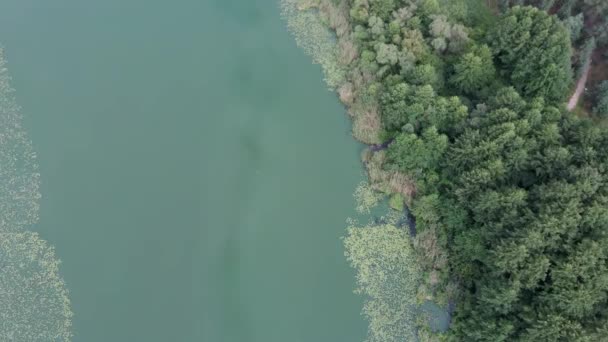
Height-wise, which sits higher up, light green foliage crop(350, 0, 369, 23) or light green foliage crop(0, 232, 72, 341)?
light green foliage crop(350, 0, 369, 23)

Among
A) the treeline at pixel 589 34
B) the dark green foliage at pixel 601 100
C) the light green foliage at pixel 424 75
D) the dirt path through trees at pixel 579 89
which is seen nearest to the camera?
the light green foliage at pixel 424 75

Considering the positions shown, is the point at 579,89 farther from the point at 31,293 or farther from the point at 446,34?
the point at 31,293

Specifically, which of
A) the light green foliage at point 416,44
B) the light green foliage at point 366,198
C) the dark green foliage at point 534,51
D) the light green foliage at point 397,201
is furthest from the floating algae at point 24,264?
the dark green foliage at point 534,51

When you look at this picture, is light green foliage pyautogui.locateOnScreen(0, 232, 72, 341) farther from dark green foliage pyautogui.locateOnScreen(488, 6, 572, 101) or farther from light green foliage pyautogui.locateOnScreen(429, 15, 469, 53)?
dark green foliage pyautogui.locateOnScreen(488, 6, 572, 101)

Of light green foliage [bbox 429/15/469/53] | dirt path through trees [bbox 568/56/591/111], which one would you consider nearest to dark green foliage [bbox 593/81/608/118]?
dirt path through trees [bbox 568/56/591/111]

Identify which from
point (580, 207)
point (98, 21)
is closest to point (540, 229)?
point (580, 207)

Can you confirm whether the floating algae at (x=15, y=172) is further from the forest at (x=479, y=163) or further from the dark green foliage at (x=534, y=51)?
the dark green foliage at (x=534, y=51)
